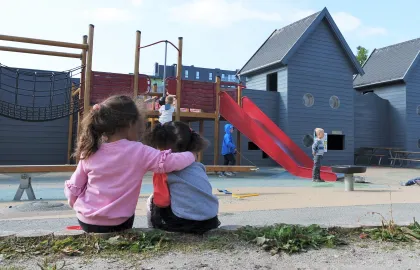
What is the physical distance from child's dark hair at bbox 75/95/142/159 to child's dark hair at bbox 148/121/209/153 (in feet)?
0.98

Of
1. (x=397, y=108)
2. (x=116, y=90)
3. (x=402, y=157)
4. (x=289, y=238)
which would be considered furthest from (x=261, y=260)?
(x=397, y=108)

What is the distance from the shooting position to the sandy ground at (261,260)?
227 centimetres

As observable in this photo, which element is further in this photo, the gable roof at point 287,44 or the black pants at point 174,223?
the gable roof at point 287,44

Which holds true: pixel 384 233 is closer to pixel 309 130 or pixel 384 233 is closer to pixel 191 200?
pixel 191 200

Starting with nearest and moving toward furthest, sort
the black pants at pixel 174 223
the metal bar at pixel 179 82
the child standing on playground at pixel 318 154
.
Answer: the black pants at pixel 174 223
the metal bar at pixel 179 82
the child standing on playground at pixel 318 154

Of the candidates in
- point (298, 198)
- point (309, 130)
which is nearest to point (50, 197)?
point (298, 198)

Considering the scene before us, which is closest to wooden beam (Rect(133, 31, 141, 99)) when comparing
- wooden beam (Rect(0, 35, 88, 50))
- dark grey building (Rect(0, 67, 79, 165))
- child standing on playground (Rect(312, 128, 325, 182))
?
wooden beam (Rect(0, 35, 88, 50))

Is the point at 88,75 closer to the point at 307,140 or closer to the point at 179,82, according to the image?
the point at 179,82

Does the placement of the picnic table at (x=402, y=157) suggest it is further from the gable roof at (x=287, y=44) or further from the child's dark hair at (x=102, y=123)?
the child's dark hair at (x=102, y=123)

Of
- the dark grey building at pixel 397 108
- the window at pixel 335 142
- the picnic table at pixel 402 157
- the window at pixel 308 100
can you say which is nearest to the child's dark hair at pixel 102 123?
the window at pixel 308 100

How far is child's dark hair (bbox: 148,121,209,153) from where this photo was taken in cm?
283

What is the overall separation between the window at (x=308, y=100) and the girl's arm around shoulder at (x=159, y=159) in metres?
15.9

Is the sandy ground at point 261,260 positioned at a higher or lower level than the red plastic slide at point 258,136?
lower

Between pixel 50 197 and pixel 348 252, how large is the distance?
19.4 ft
